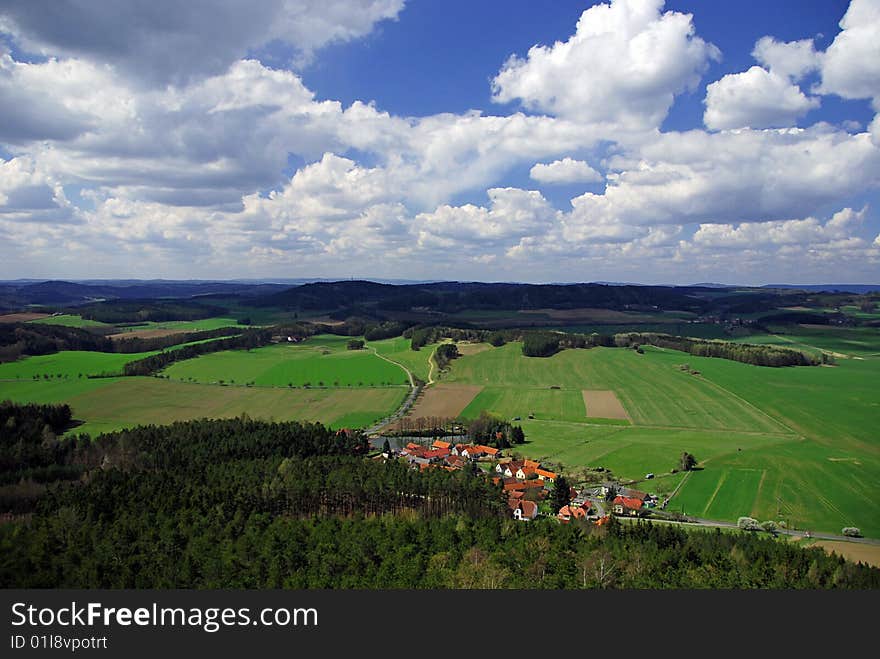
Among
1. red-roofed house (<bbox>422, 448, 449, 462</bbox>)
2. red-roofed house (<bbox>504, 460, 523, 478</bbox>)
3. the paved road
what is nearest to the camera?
the paved road

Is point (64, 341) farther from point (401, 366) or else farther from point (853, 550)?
point (853, 550)

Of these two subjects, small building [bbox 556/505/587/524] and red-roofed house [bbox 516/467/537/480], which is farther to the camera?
red-roofed house [bbox 516/467/537/480]

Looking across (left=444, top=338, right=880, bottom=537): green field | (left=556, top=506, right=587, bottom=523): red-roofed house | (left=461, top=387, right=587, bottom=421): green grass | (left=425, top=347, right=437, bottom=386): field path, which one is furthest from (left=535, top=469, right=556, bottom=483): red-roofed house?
(left=425, top=347, right=437, bottom=386): field path

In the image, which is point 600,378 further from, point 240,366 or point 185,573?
point 185,573

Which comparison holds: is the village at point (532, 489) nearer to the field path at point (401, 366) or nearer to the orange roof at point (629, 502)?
the orange roof at point (629, 502)

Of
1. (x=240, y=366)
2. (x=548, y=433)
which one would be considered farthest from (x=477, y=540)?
Answer: (x=240, y=366)

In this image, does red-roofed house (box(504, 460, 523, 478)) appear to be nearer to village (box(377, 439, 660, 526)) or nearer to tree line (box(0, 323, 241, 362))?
village (box(377, 439, 660, 526))

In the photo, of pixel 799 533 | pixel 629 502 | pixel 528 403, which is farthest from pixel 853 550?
pixel 528 403

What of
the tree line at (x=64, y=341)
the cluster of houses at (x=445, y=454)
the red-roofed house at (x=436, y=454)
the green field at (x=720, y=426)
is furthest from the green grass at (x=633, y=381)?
the tree line at (x=64, y=341)
